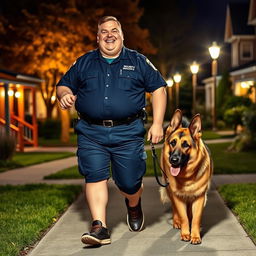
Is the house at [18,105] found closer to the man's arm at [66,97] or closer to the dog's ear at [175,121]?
the man's arm at [66,97]

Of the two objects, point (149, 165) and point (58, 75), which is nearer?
point (149, 165)

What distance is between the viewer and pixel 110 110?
5.42 m

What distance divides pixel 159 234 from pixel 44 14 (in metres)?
19.1

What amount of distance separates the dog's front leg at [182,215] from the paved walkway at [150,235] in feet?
0.29

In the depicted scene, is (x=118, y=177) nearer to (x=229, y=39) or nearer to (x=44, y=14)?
(x=44, y=14)

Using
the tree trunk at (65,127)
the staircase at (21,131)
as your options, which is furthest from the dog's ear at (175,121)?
the tree trunk at (65,127)

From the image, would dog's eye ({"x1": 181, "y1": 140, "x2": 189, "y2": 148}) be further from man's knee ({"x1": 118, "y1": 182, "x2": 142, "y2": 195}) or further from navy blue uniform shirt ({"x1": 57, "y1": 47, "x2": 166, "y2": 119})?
man's knee ({"x1": 118, "y1": 182, "x2": 142, "y2": 195})

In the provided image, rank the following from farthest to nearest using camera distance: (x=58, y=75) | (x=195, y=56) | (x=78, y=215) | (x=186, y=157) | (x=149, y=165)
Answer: (x=195, y=56) < (x=58, y=75) < (x=149, y=165) < (x=78, y=215) < (x=186, y=157)

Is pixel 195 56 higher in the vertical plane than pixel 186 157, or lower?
higher

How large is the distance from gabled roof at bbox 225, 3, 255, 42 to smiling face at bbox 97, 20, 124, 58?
29.4 metres

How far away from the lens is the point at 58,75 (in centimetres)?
2727

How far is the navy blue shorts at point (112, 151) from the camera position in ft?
18.0

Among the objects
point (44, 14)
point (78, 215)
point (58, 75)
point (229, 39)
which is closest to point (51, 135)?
point (58, 75)

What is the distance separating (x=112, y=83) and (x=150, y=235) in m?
1.58
